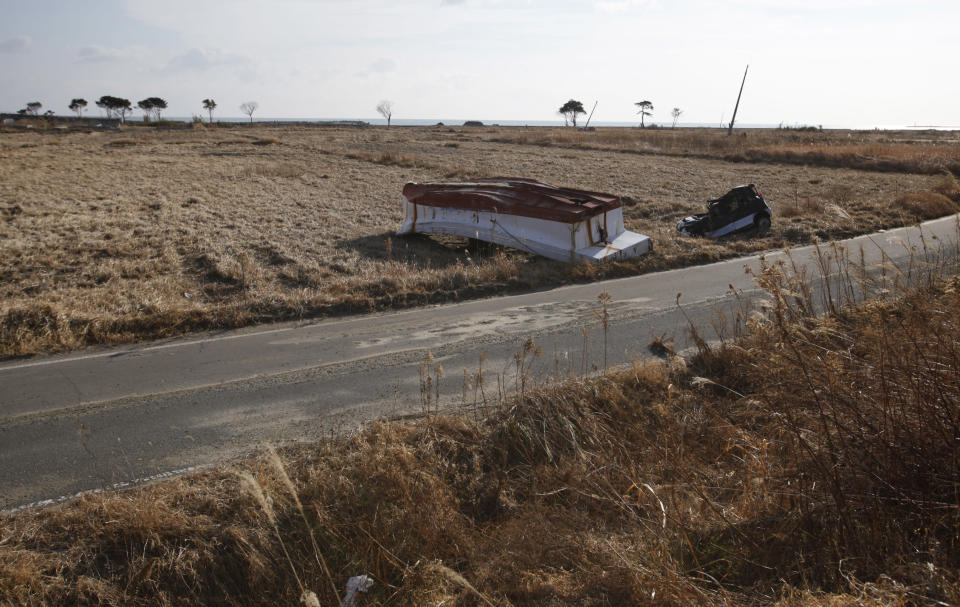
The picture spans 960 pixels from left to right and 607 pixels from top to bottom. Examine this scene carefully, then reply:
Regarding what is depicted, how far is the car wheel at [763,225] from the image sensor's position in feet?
45.2

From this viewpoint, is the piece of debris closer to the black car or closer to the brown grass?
the brown grass


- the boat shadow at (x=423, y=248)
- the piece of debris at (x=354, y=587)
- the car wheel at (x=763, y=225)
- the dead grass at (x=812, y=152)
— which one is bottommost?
the piece of debris at (x=354, y=587)

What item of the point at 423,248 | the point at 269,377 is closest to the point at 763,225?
the point at 423,248

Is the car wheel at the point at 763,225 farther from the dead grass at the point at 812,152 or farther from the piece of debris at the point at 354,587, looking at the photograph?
the piece of debris at the point at 354,587

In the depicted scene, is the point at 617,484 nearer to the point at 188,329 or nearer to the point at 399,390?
the point at 399,390

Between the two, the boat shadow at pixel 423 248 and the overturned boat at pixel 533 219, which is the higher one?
the overturned boat at pixel 533 219

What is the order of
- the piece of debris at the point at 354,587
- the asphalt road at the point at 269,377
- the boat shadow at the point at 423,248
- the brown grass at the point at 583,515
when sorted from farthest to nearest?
1. the boat shadow at the point at 423,248
2. the asphalt road at the point at 269,377
3. the piece of debris at the point at 354,587
4. the brown grass at the point at 583,515

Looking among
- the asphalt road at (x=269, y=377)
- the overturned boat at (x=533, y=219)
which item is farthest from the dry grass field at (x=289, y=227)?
the asphalt road at (x=269, y=377)

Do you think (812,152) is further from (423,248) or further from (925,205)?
(423,248)

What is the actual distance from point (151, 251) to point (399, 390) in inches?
325

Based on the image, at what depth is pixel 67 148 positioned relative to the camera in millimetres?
33312

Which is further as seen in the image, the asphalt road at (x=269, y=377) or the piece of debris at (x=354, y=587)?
the asphalt road at (x=269, y=377)

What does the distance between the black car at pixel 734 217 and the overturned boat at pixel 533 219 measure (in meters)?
2.69

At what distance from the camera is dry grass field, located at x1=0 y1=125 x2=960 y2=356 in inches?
337
